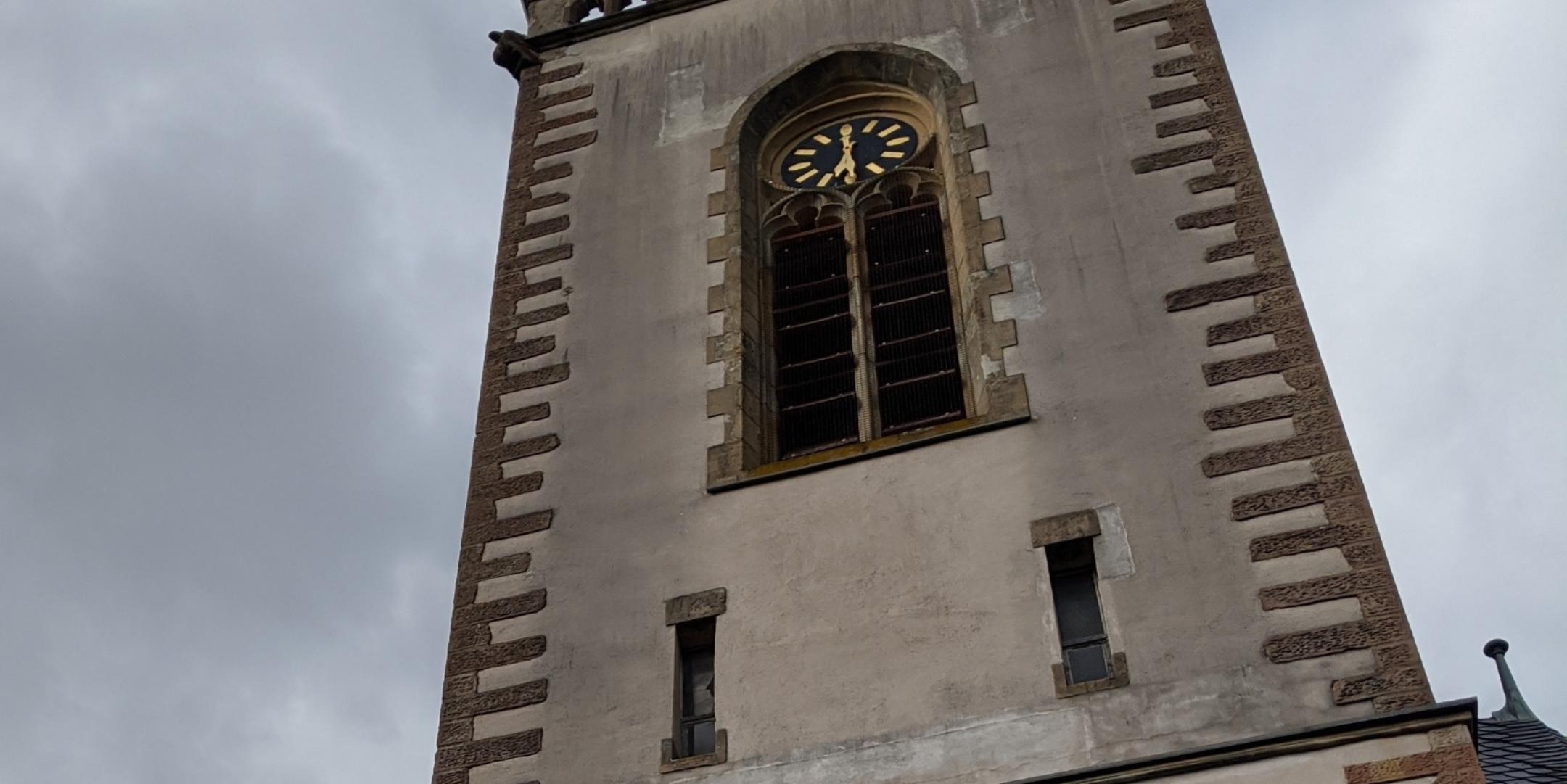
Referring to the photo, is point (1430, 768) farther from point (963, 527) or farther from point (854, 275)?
point (854, 275)

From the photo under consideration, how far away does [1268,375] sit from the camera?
13000 mm

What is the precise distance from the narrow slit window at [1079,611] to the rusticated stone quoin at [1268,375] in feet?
2.95

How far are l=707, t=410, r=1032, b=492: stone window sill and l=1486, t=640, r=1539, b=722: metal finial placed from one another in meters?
4.61

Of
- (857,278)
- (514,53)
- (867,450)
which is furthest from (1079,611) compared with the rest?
(514,53)

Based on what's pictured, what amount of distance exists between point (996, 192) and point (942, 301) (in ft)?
2.96

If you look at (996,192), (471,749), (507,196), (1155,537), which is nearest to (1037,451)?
(1155,537)

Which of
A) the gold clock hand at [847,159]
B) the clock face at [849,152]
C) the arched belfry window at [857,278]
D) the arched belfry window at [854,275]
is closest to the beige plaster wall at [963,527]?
the arched belfry window at [854,275]

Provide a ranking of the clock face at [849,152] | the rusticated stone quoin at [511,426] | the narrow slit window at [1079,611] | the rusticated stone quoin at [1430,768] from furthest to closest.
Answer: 1. the clock face at [849,152]
2. the rusticated stone quoin at [511,426]
3. the narrow slit window at [1079,611]
4. the rusticated stone quoin at [1430,768]

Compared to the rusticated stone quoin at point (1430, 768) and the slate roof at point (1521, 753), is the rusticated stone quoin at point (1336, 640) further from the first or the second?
the slate roof at point (1521, 753)

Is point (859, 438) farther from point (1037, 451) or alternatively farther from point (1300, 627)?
point (1300, 627)

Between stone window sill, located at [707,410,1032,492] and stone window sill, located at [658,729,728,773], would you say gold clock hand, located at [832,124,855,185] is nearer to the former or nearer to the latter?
stone window sill, located at [707,410,1032,492]

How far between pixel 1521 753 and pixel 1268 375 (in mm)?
3427

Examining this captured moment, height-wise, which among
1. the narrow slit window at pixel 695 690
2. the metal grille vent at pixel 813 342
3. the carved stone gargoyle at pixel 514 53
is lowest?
the narrow slit window at pixel 695 690

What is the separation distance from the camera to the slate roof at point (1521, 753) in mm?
13445
